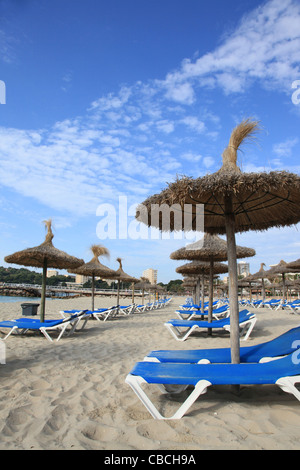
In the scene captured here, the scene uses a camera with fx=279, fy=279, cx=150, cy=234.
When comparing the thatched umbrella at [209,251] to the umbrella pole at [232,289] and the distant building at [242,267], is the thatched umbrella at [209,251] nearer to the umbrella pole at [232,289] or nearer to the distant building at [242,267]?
the umbrella pole at [232,289]

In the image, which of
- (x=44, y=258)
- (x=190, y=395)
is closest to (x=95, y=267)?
(x=44, y=258)

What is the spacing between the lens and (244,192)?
3.00 m

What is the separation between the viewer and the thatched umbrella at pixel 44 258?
7.11m

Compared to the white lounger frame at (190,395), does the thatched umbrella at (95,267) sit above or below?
above

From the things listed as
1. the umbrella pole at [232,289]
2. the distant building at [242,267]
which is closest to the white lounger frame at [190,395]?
the umbrella pole at [232,289]

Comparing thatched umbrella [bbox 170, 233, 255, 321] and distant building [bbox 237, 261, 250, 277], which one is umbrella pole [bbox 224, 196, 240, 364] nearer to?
thatched umbrella [bbox 170, 233, 255, 321]

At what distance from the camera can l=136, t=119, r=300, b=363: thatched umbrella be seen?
2566 millimetres

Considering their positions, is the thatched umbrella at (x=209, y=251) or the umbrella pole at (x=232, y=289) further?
the thatched umbrella at (x=209, y=251)

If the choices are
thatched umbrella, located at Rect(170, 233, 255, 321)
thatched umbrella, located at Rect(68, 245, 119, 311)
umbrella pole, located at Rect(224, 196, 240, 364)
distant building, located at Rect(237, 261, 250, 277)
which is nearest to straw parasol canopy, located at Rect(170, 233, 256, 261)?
thatched umbrella, located at Rect(170, 233, 255, 321)

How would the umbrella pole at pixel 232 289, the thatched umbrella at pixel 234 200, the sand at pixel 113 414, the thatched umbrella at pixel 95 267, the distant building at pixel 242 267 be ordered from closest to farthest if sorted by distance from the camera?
the sand at pixel 113 414
the thatched umbrella at pixel 234 200
the umbrella pole at pixel 232 289
the thatched umbrella at pixel 95 267
the distant building at pixel 242 267

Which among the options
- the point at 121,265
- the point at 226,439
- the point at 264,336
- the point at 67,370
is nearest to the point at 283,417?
the point at 226,439

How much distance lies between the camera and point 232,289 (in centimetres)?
307

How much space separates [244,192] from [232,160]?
561 mm
